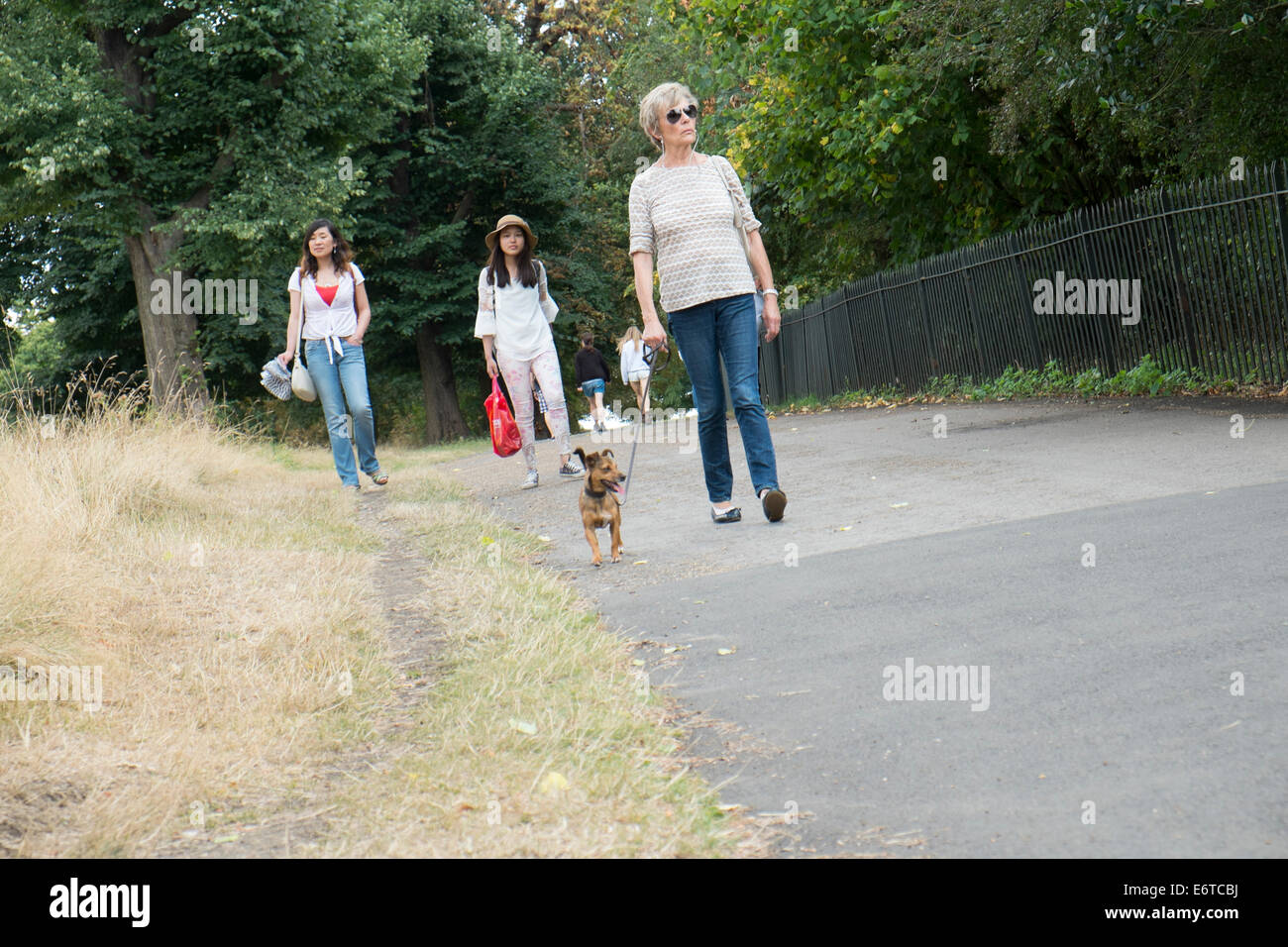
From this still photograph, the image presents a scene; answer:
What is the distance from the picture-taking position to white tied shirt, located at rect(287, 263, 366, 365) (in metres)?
10.3

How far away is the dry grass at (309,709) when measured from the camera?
295 cm

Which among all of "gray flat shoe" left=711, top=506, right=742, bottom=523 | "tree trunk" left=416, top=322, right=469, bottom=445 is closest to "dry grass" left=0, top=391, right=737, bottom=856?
"gray flat shoe" left=711, top=506, right=742, bottom=523

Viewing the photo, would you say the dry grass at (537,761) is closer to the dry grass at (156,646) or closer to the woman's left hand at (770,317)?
the dry grass at (156,646)

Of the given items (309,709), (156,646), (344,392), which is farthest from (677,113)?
(344,392)

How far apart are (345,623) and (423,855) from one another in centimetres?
249

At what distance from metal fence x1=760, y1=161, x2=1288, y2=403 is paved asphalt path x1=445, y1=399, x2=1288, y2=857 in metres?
2.76

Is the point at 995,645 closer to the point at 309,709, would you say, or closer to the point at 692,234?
the point at 309,709

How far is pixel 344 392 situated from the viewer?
1067 cm

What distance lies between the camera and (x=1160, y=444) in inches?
326

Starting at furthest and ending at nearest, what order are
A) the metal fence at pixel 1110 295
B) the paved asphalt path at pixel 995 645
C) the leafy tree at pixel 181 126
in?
1. the leafy tree at pixel 181 126
2. the metal fence at pixel 1110 295
3. the paved asphalt path at pixel 995 645

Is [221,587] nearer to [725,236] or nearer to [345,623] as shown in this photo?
[345,623]

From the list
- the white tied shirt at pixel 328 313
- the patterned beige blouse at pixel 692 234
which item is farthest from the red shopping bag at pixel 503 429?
the patterned beige blouse at pixel 692 234

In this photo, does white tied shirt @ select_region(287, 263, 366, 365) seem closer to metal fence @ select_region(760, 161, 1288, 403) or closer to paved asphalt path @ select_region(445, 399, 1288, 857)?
paved asphalt path @ select_region(445, 399, 1288, 857)

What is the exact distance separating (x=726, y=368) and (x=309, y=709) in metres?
3.36
